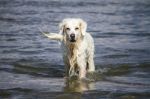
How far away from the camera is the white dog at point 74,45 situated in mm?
10312

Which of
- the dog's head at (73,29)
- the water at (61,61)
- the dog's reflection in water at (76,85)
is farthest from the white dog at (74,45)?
the water at (61,61)

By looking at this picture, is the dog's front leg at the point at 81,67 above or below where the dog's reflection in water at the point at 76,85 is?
above

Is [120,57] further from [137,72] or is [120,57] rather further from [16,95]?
[16,95]

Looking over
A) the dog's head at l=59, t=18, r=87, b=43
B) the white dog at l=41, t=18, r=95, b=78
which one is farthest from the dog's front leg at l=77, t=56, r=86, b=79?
the dog's head at l=59, t=18, r=87, b=43

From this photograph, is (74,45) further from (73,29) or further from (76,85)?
(76,85)

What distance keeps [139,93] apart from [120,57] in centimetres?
Answer: 429

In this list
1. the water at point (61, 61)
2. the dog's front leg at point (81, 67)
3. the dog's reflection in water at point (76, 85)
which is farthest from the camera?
the dog's front leg at point (81, 67)

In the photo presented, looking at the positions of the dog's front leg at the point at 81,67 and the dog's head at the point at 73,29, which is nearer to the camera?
the dog's head at the point at 73,29

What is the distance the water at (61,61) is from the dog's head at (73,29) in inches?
41.3

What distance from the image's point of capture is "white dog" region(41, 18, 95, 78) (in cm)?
1031

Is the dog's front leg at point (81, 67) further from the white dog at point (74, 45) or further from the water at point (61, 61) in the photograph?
the water at point (61, 61)

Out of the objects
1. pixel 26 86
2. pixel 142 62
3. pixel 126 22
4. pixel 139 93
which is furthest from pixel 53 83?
pixel 126 22

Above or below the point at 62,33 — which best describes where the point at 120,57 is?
below

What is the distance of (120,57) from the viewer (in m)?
13.7
